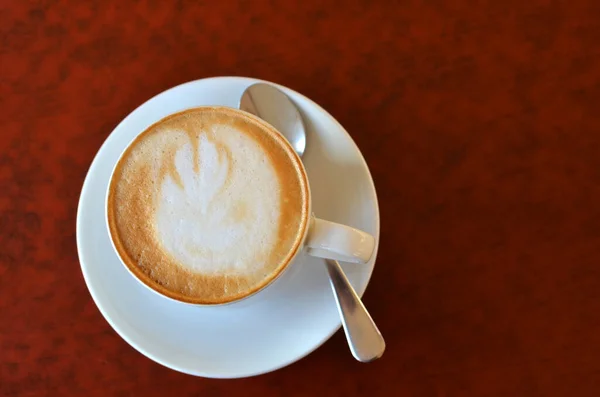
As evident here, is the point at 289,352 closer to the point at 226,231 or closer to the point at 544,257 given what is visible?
the point at 226,231

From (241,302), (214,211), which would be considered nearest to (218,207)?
(214,211)

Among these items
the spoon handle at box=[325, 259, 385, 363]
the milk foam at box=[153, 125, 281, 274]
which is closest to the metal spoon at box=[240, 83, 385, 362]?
the spoon handle at box=[325, 259, 385, 363]

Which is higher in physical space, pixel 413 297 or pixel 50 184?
pixel 50 184

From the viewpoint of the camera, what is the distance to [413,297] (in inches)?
36.1

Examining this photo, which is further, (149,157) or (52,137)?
(52,137)

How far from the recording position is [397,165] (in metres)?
0.98

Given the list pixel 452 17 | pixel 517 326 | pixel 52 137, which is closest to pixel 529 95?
pixel 452 17

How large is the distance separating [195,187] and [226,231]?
0.28 feet

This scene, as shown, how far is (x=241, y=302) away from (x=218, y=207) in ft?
0.50

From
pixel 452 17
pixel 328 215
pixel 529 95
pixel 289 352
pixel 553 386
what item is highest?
pixel 452 17

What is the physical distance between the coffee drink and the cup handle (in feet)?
0.07

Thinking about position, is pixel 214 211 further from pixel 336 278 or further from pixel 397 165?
pixel 397 165

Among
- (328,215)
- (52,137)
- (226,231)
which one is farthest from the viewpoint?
(52,137)

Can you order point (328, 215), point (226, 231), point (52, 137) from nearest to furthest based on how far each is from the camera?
point (226, 231) → point (328, 215) → point (52, 137)
